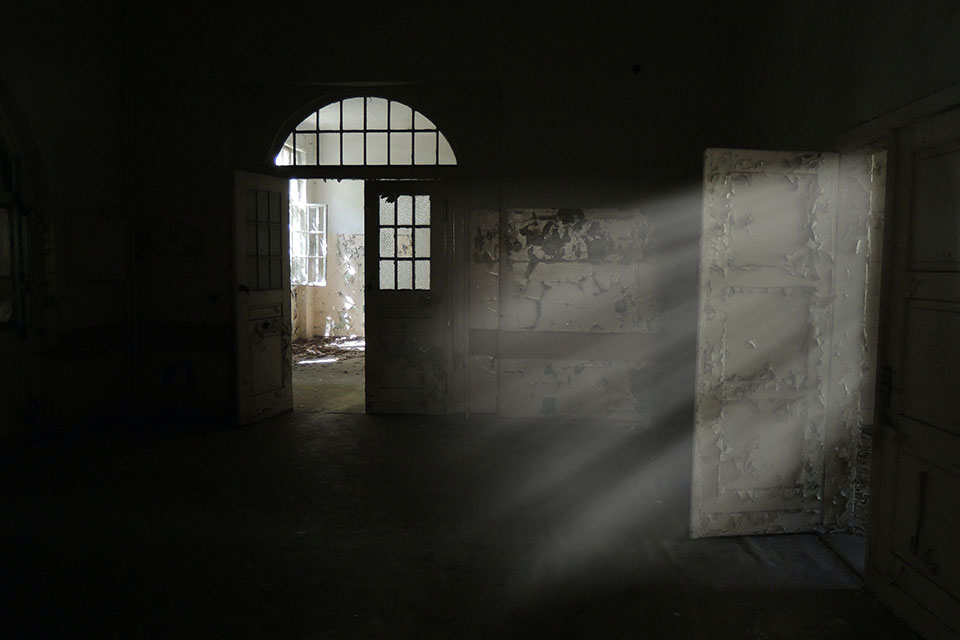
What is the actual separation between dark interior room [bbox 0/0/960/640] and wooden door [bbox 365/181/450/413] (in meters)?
0.03

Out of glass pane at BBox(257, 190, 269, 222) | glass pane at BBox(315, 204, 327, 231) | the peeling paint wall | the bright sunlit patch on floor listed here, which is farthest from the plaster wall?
glass pane at BBox(315, 204, 327, 231)

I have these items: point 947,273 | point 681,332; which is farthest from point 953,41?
point 681,332

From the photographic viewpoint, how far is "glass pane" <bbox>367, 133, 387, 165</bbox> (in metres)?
10.4

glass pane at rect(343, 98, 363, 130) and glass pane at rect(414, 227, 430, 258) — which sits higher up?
glass pane at rect(343, 98, 363, 130)

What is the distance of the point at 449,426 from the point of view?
522cm

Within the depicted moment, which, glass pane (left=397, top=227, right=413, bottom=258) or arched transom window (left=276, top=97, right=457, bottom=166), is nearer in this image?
glass pane (left=397, top=227, right=413, bottom=258)

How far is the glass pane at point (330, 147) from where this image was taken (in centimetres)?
1009

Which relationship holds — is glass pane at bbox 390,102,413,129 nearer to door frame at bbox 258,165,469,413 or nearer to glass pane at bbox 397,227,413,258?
door frame at bbox 258,165,469,413

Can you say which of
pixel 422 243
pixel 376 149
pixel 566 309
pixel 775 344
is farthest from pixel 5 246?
pixel 376 149

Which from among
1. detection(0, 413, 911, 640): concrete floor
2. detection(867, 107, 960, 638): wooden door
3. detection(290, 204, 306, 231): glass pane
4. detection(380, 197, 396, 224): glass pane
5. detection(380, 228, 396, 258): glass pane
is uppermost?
detection(290, 204, 306, 231): glass pane

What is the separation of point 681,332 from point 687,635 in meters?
3.16

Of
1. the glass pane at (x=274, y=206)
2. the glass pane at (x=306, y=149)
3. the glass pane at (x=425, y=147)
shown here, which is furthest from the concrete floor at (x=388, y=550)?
the glass pane at (x=306, y=149)

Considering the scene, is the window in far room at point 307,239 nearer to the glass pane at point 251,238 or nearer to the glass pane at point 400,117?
the glass pane at point 400,117

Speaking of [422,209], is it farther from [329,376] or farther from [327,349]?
[327,349]
